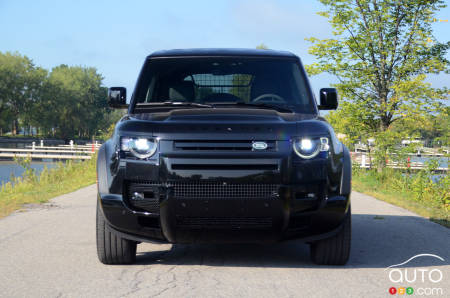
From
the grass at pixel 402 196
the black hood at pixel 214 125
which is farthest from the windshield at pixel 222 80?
the grass at pixel 402 196

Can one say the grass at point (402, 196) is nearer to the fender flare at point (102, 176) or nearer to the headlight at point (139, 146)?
the headlight at point (139, 146)

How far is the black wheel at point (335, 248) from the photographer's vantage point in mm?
5086

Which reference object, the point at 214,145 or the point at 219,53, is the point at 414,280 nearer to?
the point at 214,145

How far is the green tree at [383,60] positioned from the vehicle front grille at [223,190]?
16.3 m

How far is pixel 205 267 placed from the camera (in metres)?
5.14

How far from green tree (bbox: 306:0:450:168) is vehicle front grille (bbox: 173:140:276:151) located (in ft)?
53.6

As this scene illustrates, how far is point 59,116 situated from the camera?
105 metres

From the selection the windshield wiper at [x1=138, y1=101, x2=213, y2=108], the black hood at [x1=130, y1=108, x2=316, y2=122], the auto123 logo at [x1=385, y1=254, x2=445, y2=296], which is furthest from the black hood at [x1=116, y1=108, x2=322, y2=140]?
the auto123 logo at [x1=385, y1=254, x2=445, y2=296]

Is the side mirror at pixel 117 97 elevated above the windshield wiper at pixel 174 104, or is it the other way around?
the side mirror at pixel 117 97

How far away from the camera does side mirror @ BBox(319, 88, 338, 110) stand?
6.24 m

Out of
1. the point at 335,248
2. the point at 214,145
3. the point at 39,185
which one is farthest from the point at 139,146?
the point at 39,185

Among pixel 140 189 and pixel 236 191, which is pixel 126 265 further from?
pixel 236 191

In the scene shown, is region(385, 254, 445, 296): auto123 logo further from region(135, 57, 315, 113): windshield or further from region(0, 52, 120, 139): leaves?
region(0, 52, 120, 139): leaves

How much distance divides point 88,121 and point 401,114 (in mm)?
97362
